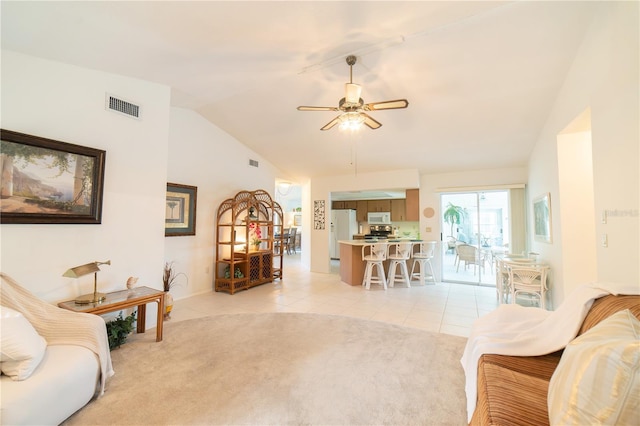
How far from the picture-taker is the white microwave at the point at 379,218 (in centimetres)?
808

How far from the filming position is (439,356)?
98.3 inches

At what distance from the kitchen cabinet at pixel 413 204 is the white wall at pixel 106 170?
4.94 metres

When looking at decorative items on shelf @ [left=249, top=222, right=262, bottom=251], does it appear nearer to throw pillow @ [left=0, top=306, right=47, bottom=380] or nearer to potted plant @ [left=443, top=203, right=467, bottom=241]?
throw pillow @ [left=0, top=306, right=47, bottom=380]

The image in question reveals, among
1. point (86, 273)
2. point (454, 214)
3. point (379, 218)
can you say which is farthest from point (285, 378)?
point (379, 218)

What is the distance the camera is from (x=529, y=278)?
11.8 feet

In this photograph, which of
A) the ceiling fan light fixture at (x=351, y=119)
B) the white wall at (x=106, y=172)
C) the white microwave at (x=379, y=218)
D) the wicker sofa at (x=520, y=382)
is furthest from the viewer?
the white microwave at (x=379, y=218)

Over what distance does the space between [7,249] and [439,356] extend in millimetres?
3972

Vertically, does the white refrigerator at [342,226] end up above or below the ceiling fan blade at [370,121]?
below

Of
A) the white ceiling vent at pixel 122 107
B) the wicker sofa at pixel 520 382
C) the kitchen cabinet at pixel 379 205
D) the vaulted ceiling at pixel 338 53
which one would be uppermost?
the vaulted ceiling at pixel 338 53

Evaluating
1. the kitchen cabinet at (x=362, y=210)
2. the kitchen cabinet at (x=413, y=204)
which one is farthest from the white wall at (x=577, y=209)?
the kitchen cabinet at (x=362, y=210)

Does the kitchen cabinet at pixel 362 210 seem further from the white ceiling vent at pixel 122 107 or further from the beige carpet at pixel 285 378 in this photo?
the white ceiling vent at pixel 122 107

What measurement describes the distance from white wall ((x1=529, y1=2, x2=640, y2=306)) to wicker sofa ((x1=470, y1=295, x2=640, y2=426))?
69 centimetres

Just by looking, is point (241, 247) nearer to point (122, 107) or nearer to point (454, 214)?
point (122, 107)

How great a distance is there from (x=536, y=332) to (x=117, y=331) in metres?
3.60
